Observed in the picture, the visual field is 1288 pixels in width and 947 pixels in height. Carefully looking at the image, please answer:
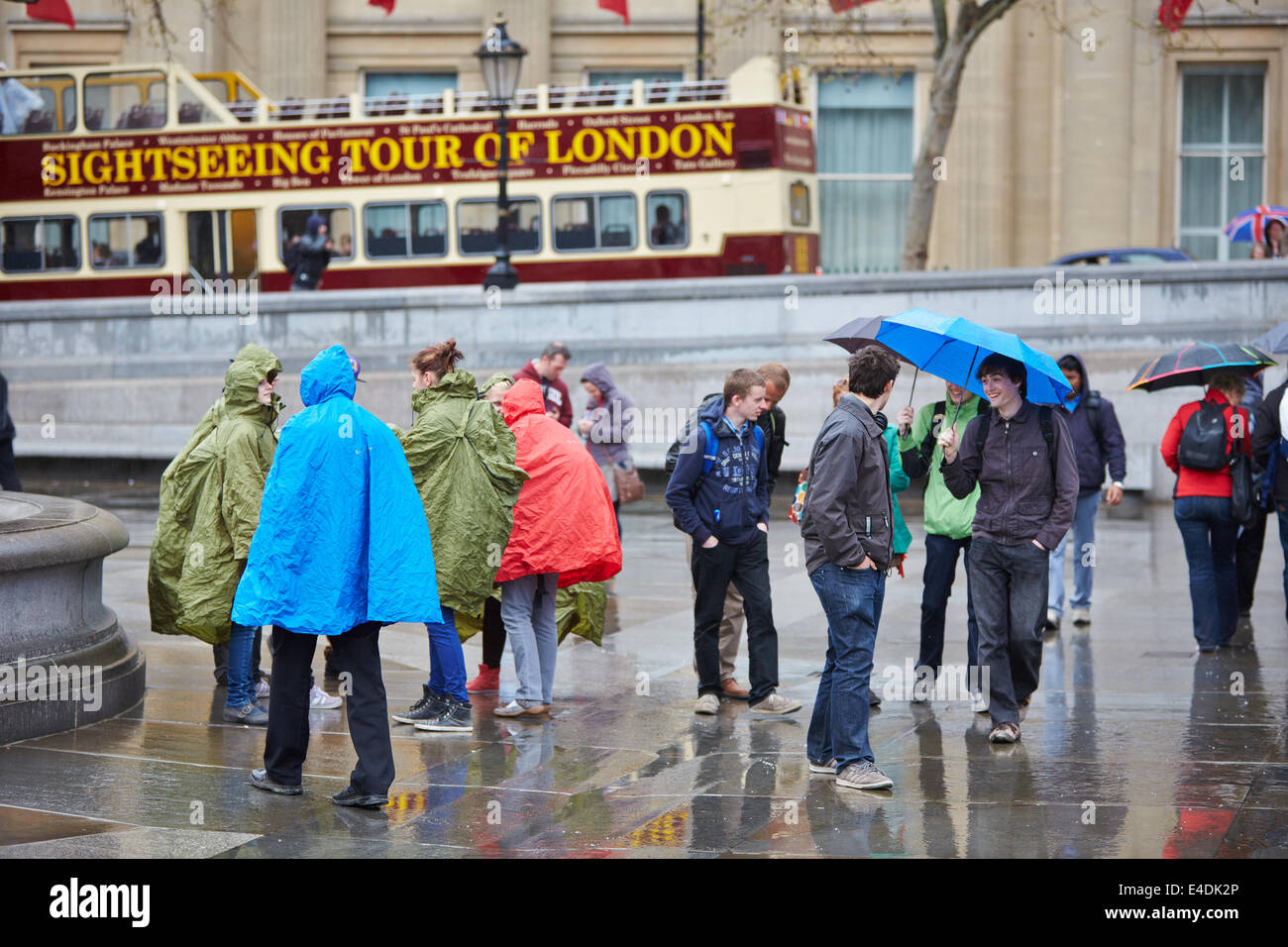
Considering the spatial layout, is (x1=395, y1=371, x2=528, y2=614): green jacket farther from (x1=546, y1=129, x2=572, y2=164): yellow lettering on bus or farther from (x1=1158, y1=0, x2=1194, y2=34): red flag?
(x1=1158, y1=0, x2=1194, y2=34): red flag

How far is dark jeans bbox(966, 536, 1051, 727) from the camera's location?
7.42m

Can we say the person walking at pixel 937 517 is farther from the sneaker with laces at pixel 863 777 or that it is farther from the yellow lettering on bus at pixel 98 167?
the yellow lettering on bus at pixel 98 167

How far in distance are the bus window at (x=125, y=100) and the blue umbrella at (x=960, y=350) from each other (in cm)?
1953

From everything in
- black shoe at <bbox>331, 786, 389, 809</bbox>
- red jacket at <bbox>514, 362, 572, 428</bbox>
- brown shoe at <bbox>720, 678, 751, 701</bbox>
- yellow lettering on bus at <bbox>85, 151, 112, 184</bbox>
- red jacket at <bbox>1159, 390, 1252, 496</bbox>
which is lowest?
brown shoe at <bbox>720, 678, 751, 701</bbox>

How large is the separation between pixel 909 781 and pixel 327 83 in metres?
28.3

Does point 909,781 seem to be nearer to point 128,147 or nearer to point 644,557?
point 644,557

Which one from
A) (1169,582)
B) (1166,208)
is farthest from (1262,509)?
(1166,208)

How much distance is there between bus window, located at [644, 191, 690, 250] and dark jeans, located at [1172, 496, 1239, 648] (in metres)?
14.4

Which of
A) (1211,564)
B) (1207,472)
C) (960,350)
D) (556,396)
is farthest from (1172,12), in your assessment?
(960,350)

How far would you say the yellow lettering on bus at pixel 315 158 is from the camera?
24156mm

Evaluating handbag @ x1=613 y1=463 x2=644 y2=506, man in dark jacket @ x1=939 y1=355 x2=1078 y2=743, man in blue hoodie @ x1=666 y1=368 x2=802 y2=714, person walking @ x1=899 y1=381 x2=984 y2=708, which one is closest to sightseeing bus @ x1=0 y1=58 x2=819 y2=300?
handbag @ x1=613 y1=463 x2=644 y2=506

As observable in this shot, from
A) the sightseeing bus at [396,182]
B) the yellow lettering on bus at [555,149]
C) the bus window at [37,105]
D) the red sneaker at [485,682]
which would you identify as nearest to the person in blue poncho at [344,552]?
the red sneaker at [485,682]

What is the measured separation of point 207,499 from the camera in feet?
25.3

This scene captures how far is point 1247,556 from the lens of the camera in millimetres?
10414
